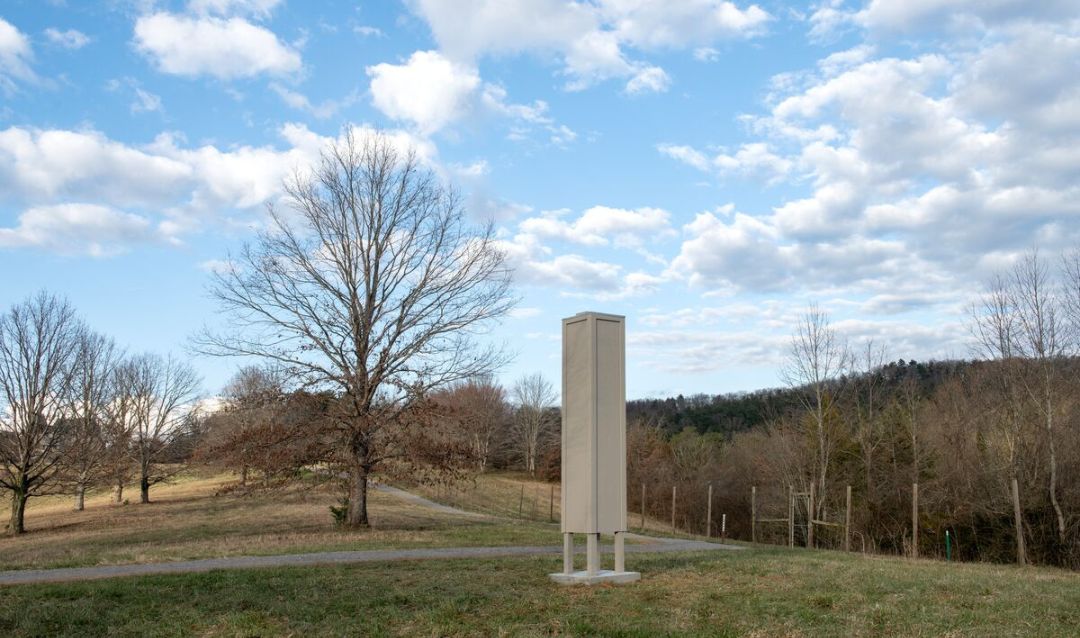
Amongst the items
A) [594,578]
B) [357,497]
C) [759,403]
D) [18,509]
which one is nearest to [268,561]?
[594,578]

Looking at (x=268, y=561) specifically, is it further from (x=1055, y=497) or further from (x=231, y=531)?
(x=1055, y=497)

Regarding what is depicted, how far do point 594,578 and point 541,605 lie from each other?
5.21ft

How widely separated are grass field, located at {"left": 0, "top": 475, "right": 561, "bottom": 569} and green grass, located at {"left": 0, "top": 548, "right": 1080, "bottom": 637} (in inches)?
170

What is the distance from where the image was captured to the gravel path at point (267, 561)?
984 centimetres

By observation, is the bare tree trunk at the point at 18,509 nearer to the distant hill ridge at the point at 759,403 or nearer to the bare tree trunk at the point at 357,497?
the bare tree trunk at the point at 357,497

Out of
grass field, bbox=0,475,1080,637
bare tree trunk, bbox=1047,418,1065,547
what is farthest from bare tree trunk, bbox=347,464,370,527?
bare tree trunk, bbox=1047,418,1065,547

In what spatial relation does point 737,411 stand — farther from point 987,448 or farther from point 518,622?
point 518,622

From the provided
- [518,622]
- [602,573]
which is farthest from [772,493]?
[518,622]

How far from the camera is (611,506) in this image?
8820mm

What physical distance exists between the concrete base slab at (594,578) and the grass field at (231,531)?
642 centimetres

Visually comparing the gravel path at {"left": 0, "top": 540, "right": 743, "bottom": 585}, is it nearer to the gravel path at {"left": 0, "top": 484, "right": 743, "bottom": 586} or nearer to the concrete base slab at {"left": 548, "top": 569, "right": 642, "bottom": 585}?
the gravel path at {"left": 0, "top": 484, "right": 743, "bottom": 586}

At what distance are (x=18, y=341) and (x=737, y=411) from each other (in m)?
53.1

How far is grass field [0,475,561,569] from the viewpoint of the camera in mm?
13695

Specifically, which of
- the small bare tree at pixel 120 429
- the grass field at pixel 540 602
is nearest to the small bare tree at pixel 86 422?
the small bare tree at pixel 120 429
